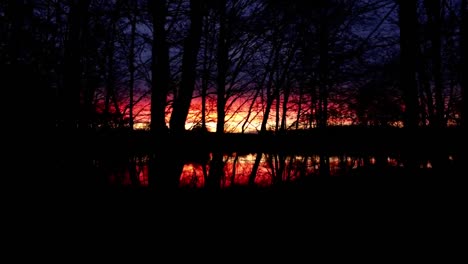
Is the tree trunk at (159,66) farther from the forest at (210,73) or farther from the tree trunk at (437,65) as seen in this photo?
the tree trunk at (437,65)

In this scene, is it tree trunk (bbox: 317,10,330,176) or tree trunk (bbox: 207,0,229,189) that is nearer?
tree trunk (bbox: 317,10,330,176)

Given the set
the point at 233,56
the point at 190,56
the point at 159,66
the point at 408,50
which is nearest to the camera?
the point at 408,50

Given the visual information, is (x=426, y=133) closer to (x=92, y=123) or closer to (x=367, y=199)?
(x=367, y=199)

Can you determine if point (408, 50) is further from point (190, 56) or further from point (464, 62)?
point (190, 56)

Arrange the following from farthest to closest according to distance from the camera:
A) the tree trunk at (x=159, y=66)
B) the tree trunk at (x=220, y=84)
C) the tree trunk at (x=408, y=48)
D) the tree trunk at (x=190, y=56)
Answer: the tree trunk at (x=220, y=84) < the tree trunk at (x=159, y=66) < the tree trunk at (x=190, y=56) < the tree trunk at (x=408, y=48)

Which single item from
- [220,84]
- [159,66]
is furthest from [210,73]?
[159,66]

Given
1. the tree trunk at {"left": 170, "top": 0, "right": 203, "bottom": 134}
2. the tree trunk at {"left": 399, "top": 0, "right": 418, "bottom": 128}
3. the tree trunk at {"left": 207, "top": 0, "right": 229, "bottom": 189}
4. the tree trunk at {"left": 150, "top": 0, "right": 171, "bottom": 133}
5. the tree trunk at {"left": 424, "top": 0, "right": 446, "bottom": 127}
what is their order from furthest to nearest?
the tree trunk at {"left": 207, "top": 0, "right": 229, "bottom": 189}
the tree trunk at {"left": 424, "top": 0, "right": 446, "bottom": 127}
the tree trunk at {"left": 150, "top": 0, "right": 171, "bottom": 133}
the tree trunk at {"left": 170, "top": 0, "right": 203, "bottom": 134}
the tree trunk at {"left": 399, "top": 0, "right": 418, "bottom": 128}

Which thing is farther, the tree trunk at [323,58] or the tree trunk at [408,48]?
the tree trunk at [323,58]

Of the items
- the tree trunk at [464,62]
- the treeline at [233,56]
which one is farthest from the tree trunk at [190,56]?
the tree trunk at [464,62]

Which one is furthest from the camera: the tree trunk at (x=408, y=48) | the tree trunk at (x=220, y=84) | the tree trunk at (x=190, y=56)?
the tree trunk at (x=220, y=84)

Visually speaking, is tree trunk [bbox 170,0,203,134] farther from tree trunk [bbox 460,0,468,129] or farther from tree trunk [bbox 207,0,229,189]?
tree trunk [bbox 460,0,468,129]

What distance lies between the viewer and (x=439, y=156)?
6.21 m

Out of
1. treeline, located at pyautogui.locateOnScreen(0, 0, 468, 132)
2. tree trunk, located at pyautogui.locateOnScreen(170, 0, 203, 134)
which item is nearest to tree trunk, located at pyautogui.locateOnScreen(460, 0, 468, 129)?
treeline, located at pyautogui.locateOnScreen(0, 0, 468, 132)

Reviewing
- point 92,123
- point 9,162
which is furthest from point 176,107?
point 92,123
